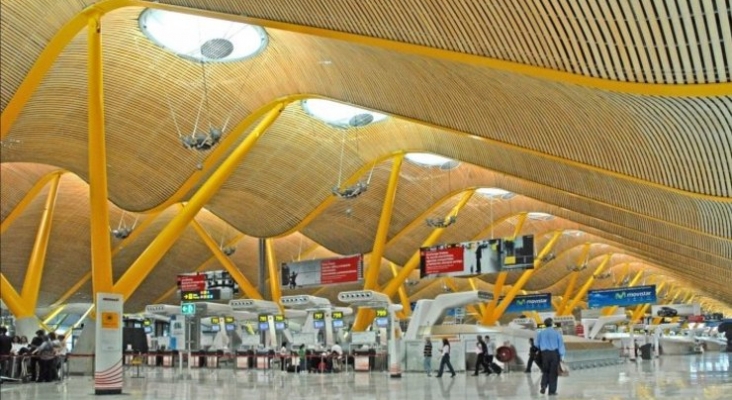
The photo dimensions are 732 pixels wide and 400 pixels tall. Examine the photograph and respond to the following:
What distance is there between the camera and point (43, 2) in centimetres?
1942

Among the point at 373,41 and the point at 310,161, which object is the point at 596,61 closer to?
the point at 373,41

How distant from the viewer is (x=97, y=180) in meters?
19.9

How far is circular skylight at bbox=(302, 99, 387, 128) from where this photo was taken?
34812 millimetres

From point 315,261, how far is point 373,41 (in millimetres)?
27394

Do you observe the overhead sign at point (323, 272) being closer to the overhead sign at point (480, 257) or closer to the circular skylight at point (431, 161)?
the overhead sign at point (480, 257)

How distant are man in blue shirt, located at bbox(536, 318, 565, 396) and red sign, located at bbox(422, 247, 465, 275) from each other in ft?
74.3

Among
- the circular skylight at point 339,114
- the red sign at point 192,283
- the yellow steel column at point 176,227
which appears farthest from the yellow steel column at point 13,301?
the circular skylight at point 339,114

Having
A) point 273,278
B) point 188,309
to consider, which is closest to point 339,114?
point 188,309

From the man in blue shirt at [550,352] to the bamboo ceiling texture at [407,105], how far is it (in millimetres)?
4826

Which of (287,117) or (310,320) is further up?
(287,117)

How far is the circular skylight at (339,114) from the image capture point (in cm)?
3481

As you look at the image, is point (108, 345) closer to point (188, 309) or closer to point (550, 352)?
point (550, 352)

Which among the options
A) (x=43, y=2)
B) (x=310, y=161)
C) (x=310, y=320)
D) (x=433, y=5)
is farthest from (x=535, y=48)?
(x=310, y=320)

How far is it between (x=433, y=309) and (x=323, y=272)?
9657 mm
